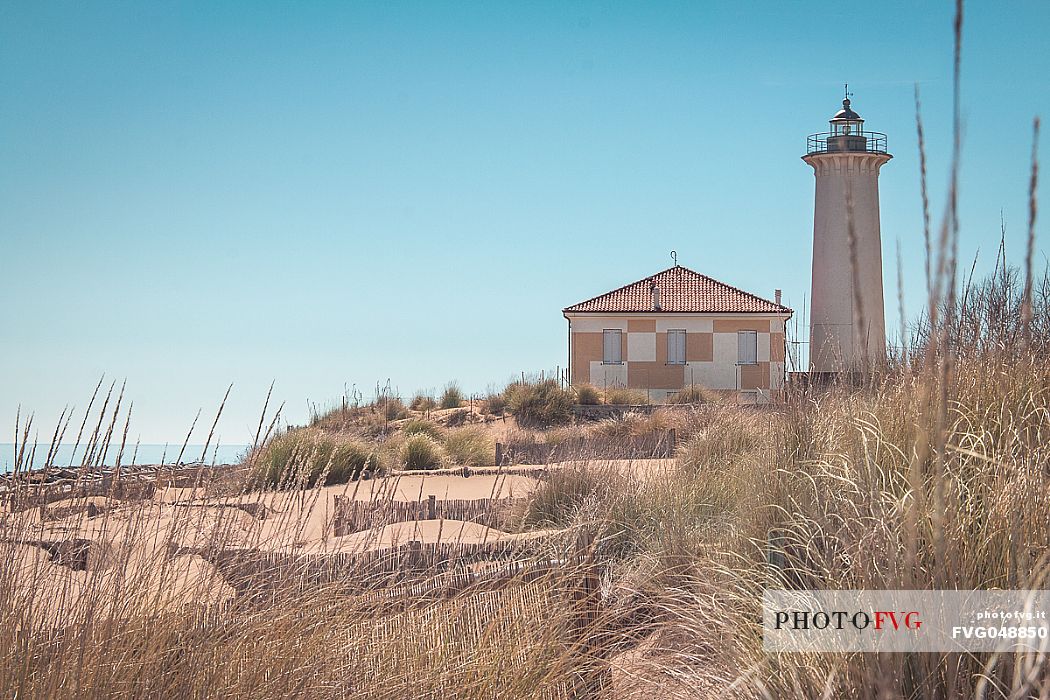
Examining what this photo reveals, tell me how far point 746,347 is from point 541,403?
31.5 ft

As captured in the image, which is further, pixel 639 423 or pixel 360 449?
pixel 639 423

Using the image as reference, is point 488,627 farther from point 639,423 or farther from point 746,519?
point 639,423

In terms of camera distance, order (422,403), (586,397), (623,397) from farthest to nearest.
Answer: (422,403), (623,397), (586,397)

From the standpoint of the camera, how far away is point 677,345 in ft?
91.2

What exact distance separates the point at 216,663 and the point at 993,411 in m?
3.28

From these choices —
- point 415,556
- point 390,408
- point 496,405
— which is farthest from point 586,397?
point 415,556

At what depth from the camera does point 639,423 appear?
15852 mm

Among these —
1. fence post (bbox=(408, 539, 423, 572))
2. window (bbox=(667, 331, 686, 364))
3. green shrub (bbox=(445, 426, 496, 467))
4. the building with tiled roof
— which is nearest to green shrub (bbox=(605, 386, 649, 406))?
the building with tiled roof

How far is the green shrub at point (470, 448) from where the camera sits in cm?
1370

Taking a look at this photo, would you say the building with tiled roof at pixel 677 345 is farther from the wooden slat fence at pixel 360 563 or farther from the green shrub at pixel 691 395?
the wooden slat fence at pixel 360 563

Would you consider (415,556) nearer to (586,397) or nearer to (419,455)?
(419,455)

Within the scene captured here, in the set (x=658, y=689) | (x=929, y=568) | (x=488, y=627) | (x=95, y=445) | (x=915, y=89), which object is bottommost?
(x=658, y=689)

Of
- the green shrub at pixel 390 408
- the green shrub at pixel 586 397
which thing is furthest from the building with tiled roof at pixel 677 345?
the green shrub at pixel 390 408

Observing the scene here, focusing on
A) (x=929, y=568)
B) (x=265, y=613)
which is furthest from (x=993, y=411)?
(x=265, y=613)
